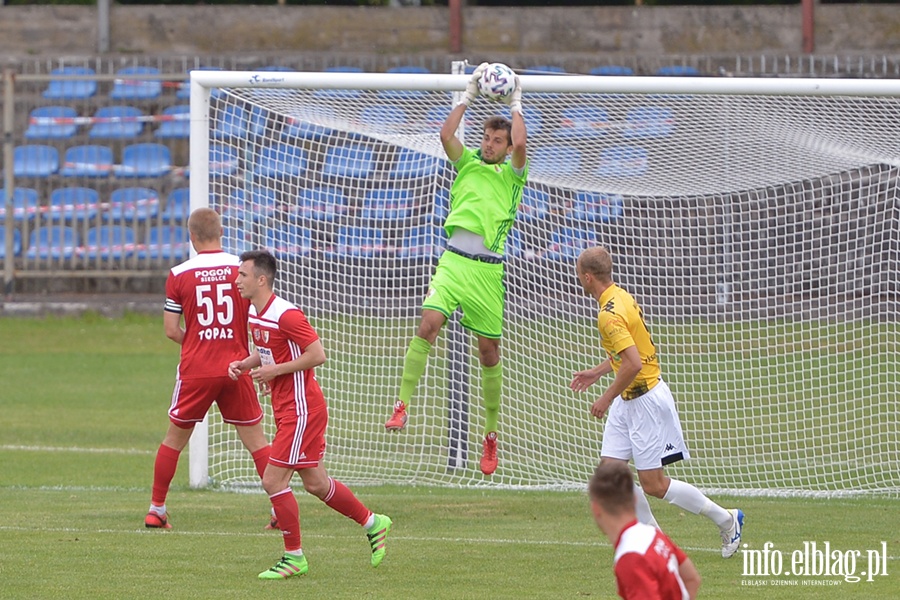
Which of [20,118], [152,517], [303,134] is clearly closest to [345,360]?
[303,134]

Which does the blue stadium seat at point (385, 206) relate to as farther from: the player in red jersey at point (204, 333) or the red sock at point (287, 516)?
the red sock at point (287, 516)

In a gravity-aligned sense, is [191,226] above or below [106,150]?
below

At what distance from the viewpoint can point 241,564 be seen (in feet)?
25.7

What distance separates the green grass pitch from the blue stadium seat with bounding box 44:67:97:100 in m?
11.1

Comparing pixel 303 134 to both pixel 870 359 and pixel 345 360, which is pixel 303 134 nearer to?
pixel 345 360

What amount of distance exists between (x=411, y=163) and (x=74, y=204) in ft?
32.8

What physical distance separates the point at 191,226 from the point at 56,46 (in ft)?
59.9

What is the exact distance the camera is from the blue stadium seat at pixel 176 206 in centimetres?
2180

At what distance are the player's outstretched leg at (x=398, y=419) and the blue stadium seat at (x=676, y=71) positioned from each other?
1402 centimetres

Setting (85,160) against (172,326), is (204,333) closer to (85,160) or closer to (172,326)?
(172,326)

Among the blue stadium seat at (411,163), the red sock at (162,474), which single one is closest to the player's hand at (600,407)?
the red sock at (162,474)

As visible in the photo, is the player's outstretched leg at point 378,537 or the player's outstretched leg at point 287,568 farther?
the player's outstretched leg at point 378,537

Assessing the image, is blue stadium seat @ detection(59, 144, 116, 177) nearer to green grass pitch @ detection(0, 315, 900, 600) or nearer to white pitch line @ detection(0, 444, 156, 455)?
green grass pitch @ detection(0, 315, 900, 600)

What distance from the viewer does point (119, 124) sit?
2328 centimetres
